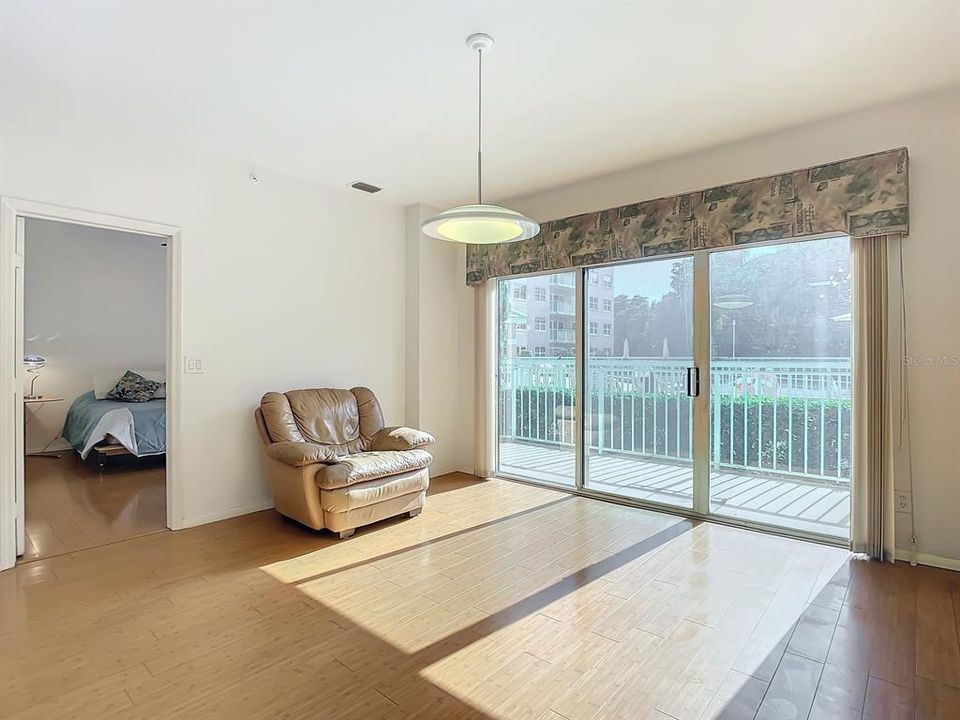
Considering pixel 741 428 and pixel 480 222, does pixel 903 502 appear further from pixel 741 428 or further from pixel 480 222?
pixel 480 222

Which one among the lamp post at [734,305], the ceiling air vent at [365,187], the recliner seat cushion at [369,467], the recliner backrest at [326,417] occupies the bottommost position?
the recliner seat cushion at [369,467]

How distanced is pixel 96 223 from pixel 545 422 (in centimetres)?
402

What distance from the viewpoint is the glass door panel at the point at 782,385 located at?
11.6 feet

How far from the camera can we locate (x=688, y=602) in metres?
A: 2.66

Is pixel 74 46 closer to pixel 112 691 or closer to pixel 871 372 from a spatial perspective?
pixel 112 691

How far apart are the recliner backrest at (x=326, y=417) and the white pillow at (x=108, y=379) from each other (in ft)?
12.9

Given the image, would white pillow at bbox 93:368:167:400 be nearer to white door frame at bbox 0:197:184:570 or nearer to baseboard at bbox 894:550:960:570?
white door frame at bbox 0:197:184:570

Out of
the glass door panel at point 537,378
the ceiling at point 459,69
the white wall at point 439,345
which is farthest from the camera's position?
the white wall at point 439,345

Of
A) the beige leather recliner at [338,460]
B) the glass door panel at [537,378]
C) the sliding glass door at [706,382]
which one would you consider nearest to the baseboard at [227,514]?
the beige leather recliner at [338,460]

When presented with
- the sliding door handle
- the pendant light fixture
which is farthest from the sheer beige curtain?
the pendant light fixture

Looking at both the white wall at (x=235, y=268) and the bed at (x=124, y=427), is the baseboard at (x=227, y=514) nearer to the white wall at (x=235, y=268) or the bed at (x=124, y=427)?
the white wall at (x=235, y=268)

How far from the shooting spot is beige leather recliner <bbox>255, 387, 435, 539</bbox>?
3.57 metres

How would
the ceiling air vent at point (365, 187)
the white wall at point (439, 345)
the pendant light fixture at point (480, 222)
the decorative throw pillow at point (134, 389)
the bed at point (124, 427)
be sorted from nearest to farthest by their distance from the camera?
the pendant light fixture at point (480, 222) → the ceiling air vent at point (365, 187) → the white wall at point (439, 345) → the bed at point (124, 427) → the decorative throw pillow at point (134, 389)

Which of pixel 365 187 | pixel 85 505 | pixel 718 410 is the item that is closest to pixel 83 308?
pixel 85 505
